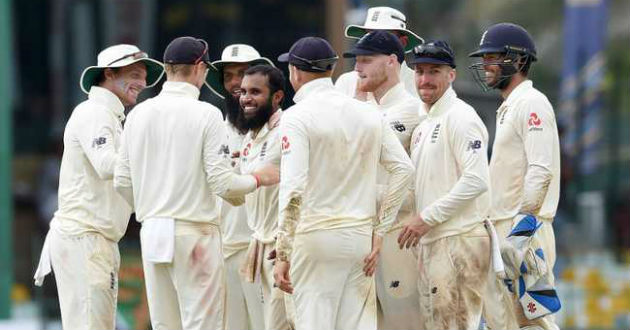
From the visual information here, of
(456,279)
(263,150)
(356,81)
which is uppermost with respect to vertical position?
(356,81)

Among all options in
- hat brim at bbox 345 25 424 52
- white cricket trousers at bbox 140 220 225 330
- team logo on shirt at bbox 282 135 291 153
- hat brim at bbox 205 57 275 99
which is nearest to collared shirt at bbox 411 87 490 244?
team logo on shirt at bbox 282 135 291 153

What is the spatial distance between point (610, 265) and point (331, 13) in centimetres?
407

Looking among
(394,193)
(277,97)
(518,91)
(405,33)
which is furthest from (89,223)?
(518,91)

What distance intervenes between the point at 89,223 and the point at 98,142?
1.55 feet

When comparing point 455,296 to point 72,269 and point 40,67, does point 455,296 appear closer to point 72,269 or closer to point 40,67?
point 72,269

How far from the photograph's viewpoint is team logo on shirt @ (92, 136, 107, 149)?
31.3 feet

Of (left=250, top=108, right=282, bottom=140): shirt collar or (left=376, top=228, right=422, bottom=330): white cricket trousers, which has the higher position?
(left=250, top=108, right=282, bottom=140): shirt collar

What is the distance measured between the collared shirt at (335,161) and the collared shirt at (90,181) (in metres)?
1.28

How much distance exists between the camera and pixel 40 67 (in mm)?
15570

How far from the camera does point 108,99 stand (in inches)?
388

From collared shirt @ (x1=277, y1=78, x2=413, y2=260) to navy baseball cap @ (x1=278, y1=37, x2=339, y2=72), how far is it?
9cm

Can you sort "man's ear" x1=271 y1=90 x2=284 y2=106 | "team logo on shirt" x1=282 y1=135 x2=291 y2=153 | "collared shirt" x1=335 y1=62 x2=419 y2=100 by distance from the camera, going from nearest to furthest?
"team logo on shirt" x1=282 y1=135 x2=291 y2=153, "man's ear" x1=271 y1=90 x2=284 y2=106, "collared shirt" x1=335 y1=62 x2=419 y2=100

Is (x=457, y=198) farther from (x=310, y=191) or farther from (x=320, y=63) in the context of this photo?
(x=320, y=63)

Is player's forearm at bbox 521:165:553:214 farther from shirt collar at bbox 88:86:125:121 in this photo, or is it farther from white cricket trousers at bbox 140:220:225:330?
shirt collar at bbox 88:86:125:121
